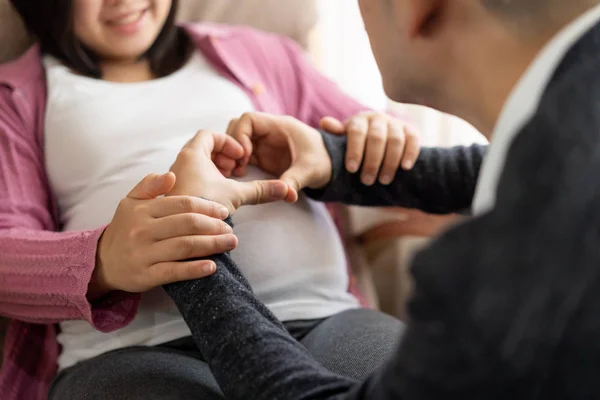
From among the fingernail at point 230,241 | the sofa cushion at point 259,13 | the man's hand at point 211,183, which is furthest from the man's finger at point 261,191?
the sofa cushion at point 259,13

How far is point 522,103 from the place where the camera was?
38 centimetres

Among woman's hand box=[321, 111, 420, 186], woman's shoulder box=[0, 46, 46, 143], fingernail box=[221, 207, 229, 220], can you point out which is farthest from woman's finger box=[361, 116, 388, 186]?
woman's shoulder box=[0, 46, 46, 143]

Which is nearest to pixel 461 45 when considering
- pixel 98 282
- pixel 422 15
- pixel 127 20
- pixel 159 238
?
pixel 422 15

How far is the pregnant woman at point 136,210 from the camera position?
2.08ft

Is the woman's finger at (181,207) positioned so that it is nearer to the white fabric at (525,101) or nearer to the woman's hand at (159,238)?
the woman's hand at (159,238)

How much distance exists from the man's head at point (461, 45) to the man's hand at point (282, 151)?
0.19 m

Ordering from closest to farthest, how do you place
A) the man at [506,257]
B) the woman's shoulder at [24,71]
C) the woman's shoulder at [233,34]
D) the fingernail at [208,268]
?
1. the man at [506,257]
2. the fingernail at [208,268]
3. the woman's shoulder at [24,71]
4. the woman's shoulder at [233,34]

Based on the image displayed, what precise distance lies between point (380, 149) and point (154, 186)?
31 cm

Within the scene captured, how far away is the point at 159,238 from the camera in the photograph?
62 cm

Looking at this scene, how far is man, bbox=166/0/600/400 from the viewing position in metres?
0.30

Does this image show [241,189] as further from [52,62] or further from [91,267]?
[52,62]

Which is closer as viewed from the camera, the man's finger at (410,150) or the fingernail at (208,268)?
the fingernail at (208,268)

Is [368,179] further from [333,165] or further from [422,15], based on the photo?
[422,15]

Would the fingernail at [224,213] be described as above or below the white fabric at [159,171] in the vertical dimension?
above
